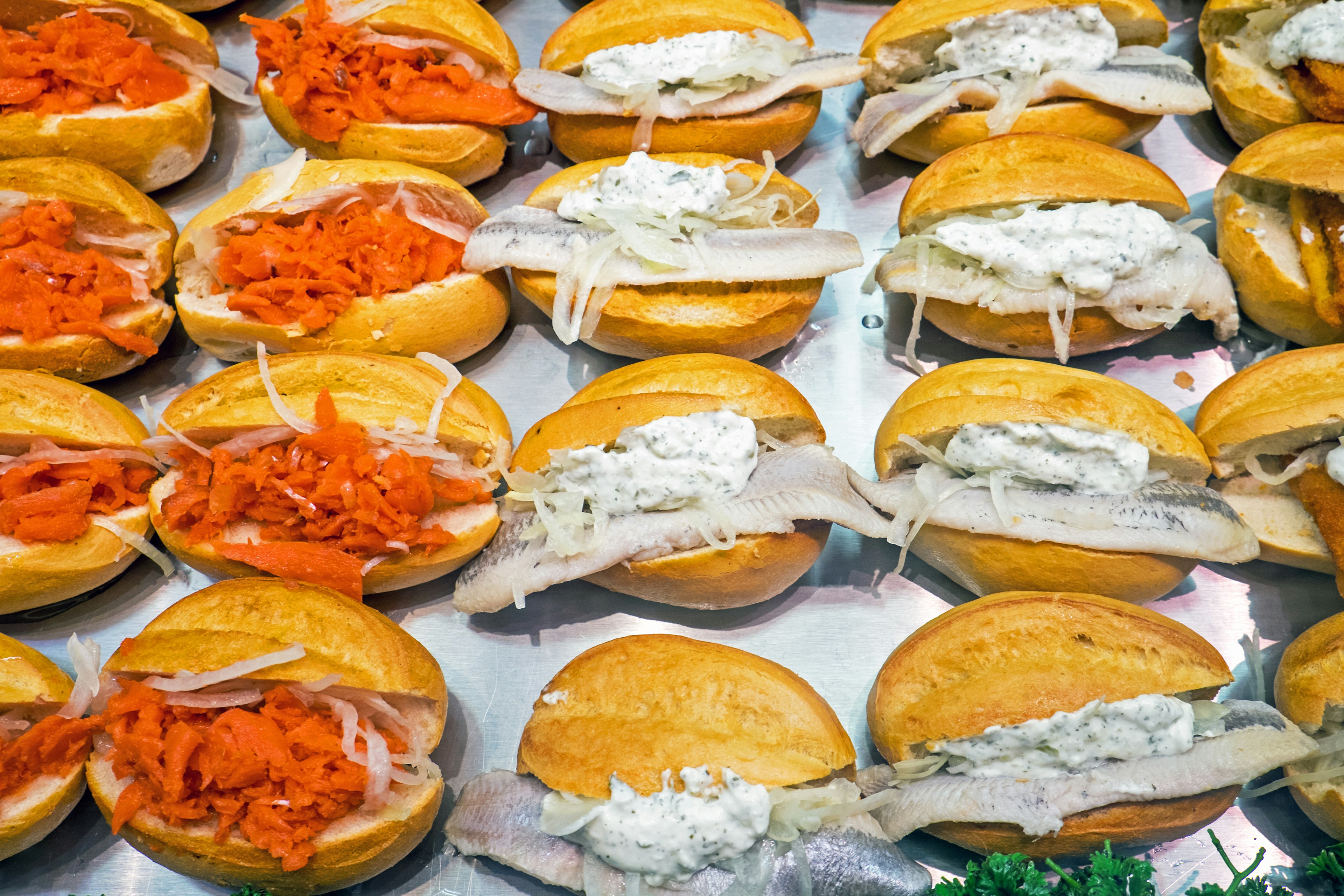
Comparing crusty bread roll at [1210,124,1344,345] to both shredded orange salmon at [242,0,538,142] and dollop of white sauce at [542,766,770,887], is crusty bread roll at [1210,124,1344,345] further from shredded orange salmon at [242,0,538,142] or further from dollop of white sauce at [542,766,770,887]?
shredded orange salmon at [242,0,538,142]

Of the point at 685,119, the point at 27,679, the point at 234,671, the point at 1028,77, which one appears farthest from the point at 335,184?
the point at 1028,77

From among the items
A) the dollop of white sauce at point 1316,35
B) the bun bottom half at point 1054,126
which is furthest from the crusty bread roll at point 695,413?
the dollop of white sauce at point 1316,35

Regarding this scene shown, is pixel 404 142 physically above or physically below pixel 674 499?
above

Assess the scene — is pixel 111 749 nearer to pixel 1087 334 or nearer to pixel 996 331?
pixel 996 331

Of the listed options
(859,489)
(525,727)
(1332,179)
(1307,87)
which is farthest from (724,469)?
(1307,87)

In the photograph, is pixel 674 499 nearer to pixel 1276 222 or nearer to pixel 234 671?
pixel 234 671

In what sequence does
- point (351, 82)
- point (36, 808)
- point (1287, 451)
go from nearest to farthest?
point (36, 808) → point (1287, 451) → point (351, 82)
